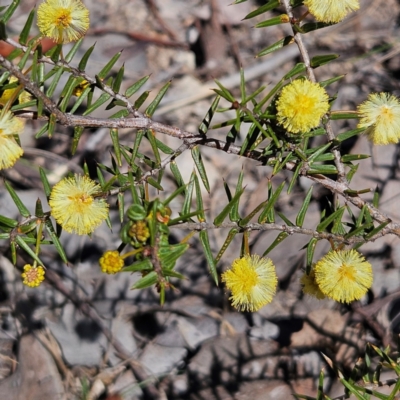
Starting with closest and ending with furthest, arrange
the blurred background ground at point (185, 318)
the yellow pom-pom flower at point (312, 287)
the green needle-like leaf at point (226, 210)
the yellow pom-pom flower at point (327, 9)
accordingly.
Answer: the yellow pom-pom flower at point (327, 9), the green needle-like leaf at point (226, 210), the yellow pom-pom flower at point (312, 287), the blurred background ground at point (185, 318)

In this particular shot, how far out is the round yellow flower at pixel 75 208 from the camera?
1541 millimetres

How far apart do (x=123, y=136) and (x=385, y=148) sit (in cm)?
190

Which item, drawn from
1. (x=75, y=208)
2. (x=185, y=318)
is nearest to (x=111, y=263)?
(x=75, y=208)

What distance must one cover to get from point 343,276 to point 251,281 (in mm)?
301

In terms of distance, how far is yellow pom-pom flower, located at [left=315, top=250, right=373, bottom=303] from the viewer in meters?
1.66

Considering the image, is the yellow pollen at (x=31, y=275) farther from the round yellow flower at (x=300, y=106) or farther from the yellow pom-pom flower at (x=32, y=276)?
the round yellow flower at (x=300, y=106)

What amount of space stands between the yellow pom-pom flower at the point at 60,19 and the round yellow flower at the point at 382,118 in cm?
98

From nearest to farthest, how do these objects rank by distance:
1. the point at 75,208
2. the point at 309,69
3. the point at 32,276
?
the point at 75,208 → the point at 32,276 → the point at 309,69

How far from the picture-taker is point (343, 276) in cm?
166

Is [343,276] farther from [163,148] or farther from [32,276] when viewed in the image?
[32,276]

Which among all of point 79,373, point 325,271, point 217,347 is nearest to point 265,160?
point 325,271

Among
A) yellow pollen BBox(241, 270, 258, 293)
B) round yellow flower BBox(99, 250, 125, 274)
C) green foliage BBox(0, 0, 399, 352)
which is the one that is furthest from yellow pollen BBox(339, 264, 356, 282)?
round yellow flower BBox(99, 250, 125, 274)

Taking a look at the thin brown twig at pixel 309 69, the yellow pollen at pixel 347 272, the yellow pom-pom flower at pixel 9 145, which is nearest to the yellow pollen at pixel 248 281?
the yellow pollen at pixel 347 272

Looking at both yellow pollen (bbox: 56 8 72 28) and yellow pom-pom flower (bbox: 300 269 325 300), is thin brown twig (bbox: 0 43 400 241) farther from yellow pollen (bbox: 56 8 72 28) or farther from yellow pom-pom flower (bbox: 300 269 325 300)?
yellow pom-pom flower (bbox: 300 269 325 300)
